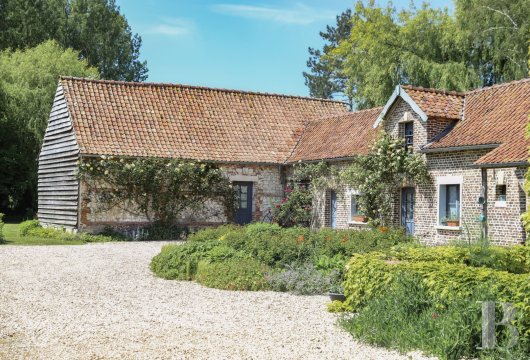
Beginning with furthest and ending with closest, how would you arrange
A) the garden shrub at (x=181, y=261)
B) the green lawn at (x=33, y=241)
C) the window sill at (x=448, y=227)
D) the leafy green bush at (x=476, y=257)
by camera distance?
the green lawn at (x=33, y=241), the window sill at (x=448, y=227), the garden shrub at (x=181, y=261), the leafy green bush at (x=476, y=257)

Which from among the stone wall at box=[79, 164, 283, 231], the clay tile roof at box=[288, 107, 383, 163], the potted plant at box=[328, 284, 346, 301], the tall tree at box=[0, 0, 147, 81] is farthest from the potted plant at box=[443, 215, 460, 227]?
the tall tree at box=[0, 0, 147, 81]

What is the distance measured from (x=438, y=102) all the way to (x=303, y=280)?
11.2m

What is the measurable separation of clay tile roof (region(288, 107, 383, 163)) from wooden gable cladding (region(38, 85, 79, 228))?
27.5ft

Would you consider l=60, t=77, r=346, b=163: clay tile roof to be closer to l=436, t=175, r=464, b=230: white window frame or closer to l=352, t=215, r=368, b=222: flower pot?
l=352, t=215, r=368, b=222: flower pot

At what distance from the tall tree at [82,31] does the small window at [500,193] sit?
40661mm

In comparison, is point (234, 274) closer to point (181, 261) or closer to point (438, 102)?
point (181, 261)

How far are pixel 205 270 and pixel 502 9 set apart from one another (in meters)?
24.6

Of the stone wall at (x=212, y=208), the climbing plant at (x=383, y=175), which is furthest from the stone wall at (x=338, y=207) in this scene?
the stone wall at (x=212, y=208)

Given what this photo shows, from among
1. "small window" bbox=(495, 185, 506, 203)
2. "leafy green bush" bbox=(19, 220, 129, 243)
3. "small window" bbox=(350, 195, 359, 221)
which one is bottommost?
"leafy green bush" bbox=(19, 220, 129, 243)

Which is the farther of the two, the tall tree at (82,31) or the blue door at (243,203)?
the tall tree at (82,31)

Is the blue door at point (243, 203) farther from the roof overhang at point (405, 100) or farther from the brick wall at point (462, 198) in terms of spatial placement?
the brick wall at point (462, 198)

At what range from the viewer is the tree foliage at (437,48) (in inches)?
1273

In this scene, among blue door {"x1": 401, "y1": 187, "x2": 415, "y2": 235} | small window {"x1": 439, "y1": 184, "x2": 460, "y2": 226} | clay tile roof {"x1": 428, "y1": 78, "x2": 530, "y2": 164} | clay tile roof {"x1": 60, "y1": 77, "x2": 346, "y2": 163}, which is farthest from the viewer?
clay tile roof {"x1": 60, "y1": 77, "x2": 346, "y2": 163}

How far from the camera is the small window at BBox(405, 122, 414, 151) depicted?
22175 mm
